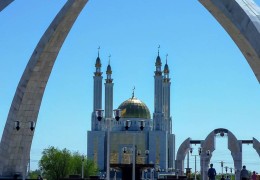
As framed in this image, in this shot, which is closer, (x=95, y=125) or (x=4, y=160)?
(x=4, y=160)

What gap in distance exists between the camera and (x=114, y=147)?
95.2 m

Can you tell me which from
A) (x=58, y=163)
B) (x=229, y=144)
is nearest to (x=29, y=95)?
(x=229, y=144)

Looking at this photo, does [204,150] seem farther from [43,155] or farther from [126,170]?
[43,155]

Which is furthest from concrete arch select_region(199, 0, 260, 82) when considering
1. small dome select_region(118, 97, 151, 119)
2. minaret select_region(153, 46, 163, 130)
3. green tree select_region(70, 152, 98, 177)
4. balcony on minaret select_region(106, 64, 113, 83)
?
balcony on minaret select_region(106, 64, 113, 83)

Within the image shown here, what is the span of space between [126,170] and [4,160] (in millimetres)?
5828

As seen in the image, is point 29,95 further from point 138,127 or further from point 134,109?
point 138,127

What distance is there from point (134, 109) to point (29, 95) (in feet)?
203

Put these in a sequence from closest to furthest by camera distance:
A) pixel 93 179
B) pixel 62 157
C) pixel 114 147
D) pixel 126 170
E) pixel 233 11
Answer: pixel 233 11 → pixel 126 170 → pixel 93 179 → pixel 62 157 → pixel 114 147

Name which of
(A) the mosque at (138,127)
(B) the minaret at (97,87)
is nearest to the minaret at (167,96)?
(A) the mosque at (138,127)

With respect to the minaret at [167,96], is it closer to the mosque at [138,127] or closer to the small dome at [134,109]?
the mosque at [138,127]

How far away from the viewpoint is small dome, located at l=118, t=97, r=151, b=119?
91.6 metres

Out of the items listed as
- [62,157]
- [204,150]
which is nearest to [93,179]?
[204,150]

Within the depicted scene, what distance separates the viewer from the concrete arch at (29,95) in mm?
28719

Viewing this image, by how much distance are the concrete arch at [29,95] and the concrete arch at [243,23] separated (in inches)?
333
